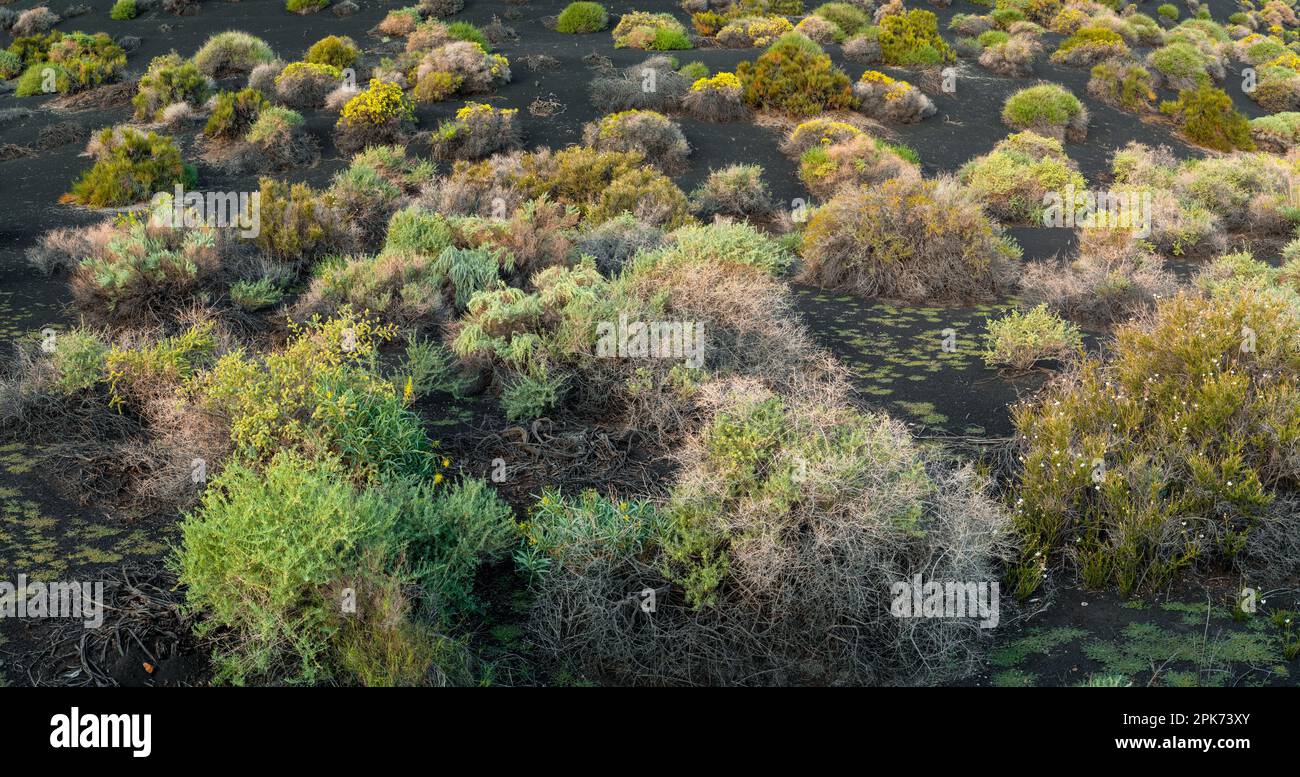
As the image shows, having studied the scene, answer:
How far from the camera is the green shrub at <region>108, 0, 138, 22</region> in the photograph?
26.5 m

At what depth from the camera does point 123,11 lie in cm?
2655

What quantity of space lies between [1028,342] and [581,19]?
21.4 m

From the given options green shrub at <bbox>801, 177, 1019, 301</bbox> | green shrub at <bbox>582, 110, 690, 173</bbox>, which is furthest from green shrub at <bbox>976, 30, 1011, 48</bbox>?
green shrub at <bbox>801, 177, 1019, 301</bbox>

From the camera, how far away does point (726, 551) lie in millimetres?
4594

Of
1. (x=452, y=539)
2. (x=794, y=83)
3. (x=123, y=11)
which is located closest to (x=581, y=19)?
(x=794, y=83)

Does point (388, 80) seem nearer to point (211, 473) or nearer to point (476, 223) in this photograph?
point (476, 223)

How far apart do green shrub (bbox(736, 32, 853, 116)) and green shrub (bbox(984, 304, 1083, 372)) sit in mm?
12244

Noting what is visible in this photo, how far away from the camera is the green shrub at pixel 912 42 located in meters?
23.2

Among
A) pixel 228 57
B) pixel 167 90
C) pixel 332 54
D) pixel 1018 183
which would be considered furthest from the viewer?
pixel 228 57

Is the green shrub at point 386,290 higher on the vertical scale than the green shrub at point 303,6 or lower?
lower

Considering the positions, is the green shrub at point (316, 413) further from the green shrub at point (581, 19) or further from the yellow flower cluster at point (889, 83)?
the green shrub at point (581, 19)

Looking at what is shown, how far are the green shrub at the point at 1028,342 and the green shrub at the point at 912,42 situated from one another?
16.9 metres

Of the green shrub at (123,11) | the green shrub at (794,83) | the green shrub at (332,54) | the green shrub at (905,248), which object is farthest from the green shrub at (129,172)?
the green shrub at (123,11)

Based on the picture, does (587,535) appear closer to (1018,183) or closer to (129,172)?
(1018,183)
